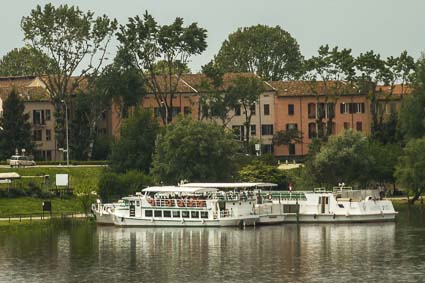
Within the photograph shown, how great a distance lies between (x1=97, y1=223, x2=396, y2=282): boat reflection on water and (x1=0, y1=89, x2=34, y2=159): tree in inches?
1869

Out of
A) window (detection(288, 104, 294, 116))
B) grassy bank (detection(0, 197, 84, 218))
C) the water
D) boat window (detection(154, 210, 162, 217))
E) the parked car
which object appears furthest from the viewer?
window (detection(288, 104, 294, 116))

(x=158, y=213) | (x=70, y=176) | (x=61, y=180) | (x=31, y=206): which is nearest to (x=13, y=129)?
(x=70, y=176)

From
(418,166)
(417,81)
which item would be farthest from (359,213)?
(417,81)

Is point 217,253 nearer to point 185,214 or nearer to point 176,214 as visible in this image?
point 185,214

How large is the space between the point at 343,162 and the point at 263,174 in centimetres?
884

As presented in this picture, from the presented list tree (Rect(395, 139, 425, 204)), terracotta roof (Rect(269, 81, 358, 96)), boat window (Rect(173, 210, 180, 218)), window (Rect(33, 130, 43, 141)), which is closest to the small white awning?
boat window (Rect(173, 210, 180, 218))

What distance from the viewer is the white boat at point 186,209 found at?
373ft

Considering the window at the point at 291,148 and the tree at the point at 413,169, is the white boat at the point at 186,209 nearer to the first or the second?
the tree at the point at 413,169

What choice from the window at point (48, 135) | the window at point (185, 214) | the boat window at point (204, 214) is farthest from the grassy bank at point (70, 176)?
the window at point (48, 135)

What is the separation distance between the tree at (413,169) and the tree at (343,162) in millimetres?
7231

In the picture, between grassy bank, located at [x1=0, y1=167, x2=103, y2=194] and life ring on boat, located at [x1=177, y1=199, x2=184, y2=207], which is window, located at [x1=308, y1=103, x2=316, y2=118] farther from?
life ring on boat, located at [x1=177, y1=199, x2=184, y2=207]

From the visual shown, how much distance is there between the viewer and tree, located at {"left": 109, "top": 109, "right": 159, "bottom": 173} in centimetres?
14212

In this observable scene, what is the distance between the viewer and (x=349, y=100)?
584 ft

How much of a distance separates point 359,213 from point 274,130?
61.2 meters
